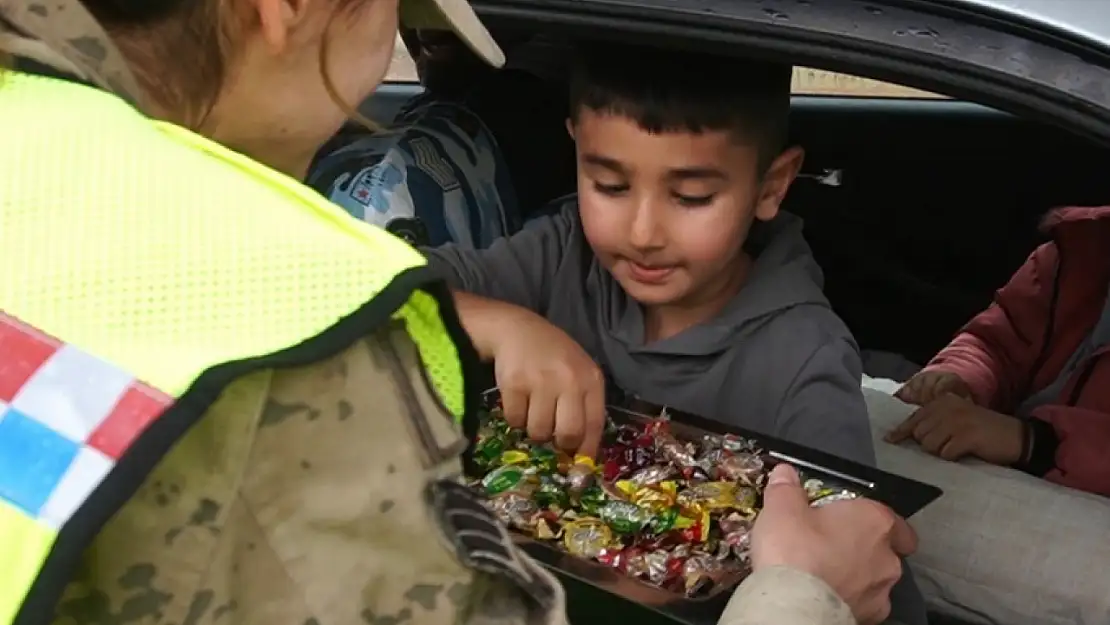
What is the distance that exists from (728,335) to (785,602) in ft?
2.50

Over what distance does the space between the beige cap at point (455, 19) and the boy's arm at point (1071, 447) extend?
1.36 meters

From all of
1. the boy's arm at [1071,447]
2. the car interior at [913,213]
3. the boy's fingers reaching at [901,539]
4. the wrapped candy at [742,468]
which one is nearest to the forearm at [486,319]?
the wrapped candy at [742,468]

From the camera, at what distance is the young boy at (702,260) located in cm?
166

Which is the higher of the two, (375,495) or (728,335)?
(375,495)

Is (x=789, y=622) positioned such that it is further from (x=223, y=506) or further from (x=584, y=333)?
(x=584, y=333)

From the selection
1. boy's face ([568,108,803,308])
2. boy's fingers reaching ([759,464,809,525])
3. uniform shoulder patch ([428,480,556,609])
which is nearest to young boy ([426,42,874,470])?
boy's face ([568,108,803,308])

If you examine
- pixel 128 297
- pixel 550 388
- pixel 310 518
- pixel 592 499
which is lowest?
pixel 592 499

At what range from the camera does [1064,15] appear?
1060mm

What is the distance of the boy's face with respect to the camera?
1673 mm

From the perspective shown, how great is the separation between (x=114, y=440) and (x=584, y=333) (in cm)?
135

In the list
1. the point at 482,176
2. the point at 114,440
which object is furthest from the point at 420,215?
the point at 114,440

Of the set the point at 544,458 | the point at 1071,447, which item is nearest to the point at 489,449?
the point at 544,458

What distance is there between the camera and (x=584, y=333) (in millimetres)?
1886

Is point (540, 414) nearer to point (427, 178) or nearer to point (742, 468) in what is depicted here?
point (742, 468)
